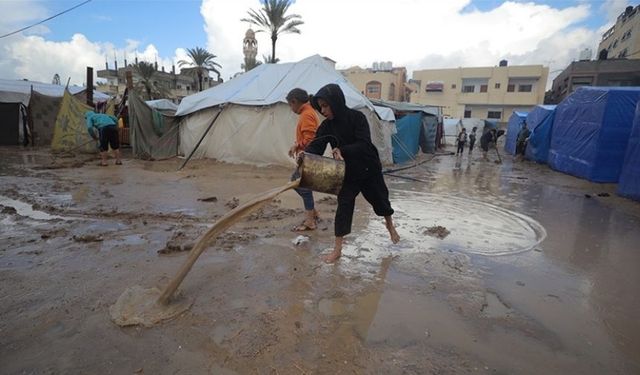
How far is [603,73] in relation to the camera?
87.9 ft

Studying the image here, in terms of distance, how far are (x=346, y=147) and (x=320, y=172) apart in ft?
1.29

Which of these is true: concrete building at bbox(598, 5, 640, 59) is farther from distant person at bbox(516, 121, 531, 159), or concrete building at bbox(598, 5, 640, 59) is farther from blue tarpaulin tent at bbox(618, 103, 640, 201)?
blue tarpaulin tent at bbox(618, 103, 640, 201)

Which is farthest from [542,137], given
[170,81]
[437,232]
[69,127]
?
[170,81]

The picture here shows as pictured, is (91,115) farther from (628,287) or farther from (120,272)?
(628,287)

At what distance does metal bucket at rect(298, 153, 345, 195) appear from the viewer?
2.87 m

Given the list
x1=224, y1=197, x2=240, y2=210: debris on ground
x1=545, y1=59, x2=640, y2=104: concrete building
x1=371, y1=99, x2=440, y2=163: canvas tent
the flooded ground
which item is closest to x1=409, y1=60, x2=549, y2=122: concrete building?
x1=545, y1=59, x2=640, y2=104: concrete building

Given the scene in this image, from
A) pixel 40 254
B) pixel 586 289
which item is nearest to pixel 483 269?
pixel 586 289

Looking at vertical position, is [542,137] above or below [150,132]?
above

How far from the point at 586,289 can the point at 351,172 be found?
236cm

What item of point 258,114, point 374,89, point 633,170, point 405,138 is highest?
point 374,89

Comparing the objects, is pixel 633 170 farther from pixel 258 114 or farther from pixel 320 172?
pixel 258 114

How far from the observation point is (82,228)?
13.5 feet

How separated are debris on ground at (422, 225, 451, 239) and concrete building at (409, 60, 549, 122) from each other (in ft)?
132

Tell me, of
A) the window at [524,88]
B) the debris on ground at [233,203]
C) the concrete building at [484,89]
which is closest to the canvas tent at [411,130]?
the debris on ground at [233,203]
